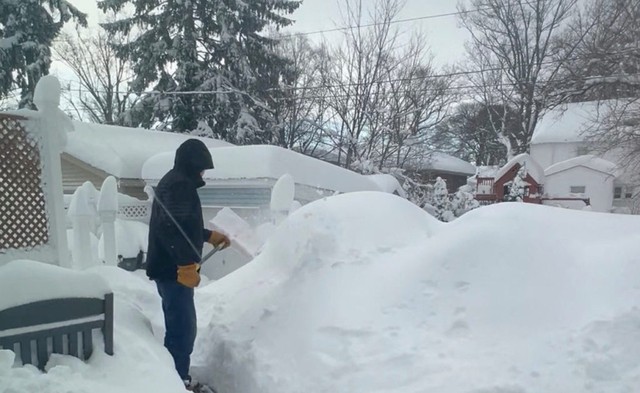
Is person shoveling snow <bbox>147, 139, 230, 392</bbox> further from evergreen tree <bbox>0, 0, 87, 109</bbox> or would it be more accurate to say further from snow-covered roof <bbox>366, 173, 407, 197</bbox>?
evergreen tree <bbox>0, 0, 87, 109</bbox>

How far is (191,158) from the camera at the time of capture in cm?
365

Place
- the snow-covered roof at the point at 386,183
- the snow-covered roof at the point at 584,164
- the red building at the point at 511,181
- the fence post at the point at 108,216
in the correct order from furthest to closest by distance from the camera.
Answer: the snow-covered roof at the point at 584,164 < the red building at the point at 511,181 < the snow-covered roof at the point at 386,183 < the fence post at the point at 108,216

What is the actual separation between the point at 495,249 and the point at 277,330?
6.07 ft

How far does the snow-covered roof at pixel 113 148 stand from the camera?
11.5 m

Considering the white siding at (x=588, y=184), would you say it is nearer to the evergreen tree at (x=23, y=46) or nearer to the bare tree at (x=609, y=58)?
the bare tree at (x=609, y=58)

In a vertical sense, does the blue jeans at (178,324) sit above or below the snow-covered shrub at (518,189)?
below

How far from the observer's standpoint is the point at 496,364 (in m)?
2.90

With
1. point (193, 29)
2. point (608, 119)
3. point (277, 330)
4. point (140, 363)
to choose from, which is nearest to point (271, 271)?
point (277, 330)

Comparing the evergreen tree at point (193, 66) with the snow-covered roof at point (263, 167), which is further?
the evergreen tree at point (193, 66)

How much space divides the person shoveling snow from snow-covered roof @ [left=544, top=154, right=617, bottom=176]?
80.4 ft

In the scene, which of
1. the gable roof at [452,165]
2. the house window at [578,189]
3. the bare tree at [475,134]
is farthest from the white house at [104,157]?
the gable roof at [452,165]

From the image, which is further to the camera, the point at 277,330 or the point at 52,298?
the point at 277,330

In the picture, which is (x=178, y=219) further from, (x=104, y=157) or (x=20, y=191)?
(x=104, y=157)

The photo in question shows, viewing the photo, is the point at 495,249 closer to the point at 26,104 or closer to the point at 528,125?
the point at 26,104
